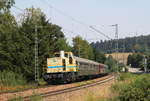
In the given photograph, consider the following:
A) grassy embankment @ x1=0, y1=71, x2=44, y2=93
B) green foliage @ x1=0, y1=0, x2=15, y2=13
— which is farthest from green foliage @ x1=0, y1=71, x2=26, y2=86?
green foliage @ x1=0, y1=0, x2=15, y2=13

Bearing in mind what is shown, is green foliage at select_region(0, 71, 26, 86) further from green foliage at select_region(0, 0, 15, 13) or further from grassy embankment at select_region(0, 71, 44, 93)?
green foliage at select_region(0, 0, 15, 13)

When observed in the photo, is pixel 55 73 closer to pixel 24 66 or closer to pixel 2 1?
pixel 24 66

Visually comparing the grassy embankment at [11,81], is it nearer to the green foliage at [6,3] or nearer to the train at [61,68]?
the train at [61,68]

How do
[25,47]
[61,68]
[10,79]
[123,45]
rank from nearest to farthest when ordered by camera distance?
1. [10,79]
2. [61,68]
3. [25,47]
4. [123,45]

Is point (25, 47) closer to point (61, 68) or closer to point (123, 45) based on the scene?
point (61, 68)

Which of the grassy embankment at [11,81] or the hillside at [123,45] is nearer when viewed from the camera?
the grassy embankment at [11,81]

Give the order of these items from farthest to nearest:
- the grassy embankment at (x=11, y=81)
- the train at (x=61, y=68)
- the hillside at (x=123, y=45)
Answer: the hillside at (x=123, y=45), the train at (x=61, y=68), the grassy embankment at (x=11, y=81)

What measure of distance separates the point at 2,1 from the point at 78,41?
5202 cm

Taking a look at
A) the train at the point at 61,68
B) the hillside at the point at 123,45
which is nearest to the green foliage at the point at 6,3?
the train at the point at 61,68

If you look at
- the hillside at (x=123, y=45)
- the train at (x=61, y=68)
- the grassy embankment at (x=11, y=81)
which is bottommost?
the grassy embankment at (x=11, y=81)

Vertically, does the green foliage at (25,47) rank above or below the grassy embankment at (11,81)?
above

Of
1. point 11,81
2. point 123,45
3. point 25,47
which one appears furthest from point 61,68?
point 123,45

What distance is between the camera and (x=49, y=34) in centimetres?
3338

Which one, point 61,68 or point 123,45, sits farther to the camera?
point 123,45
